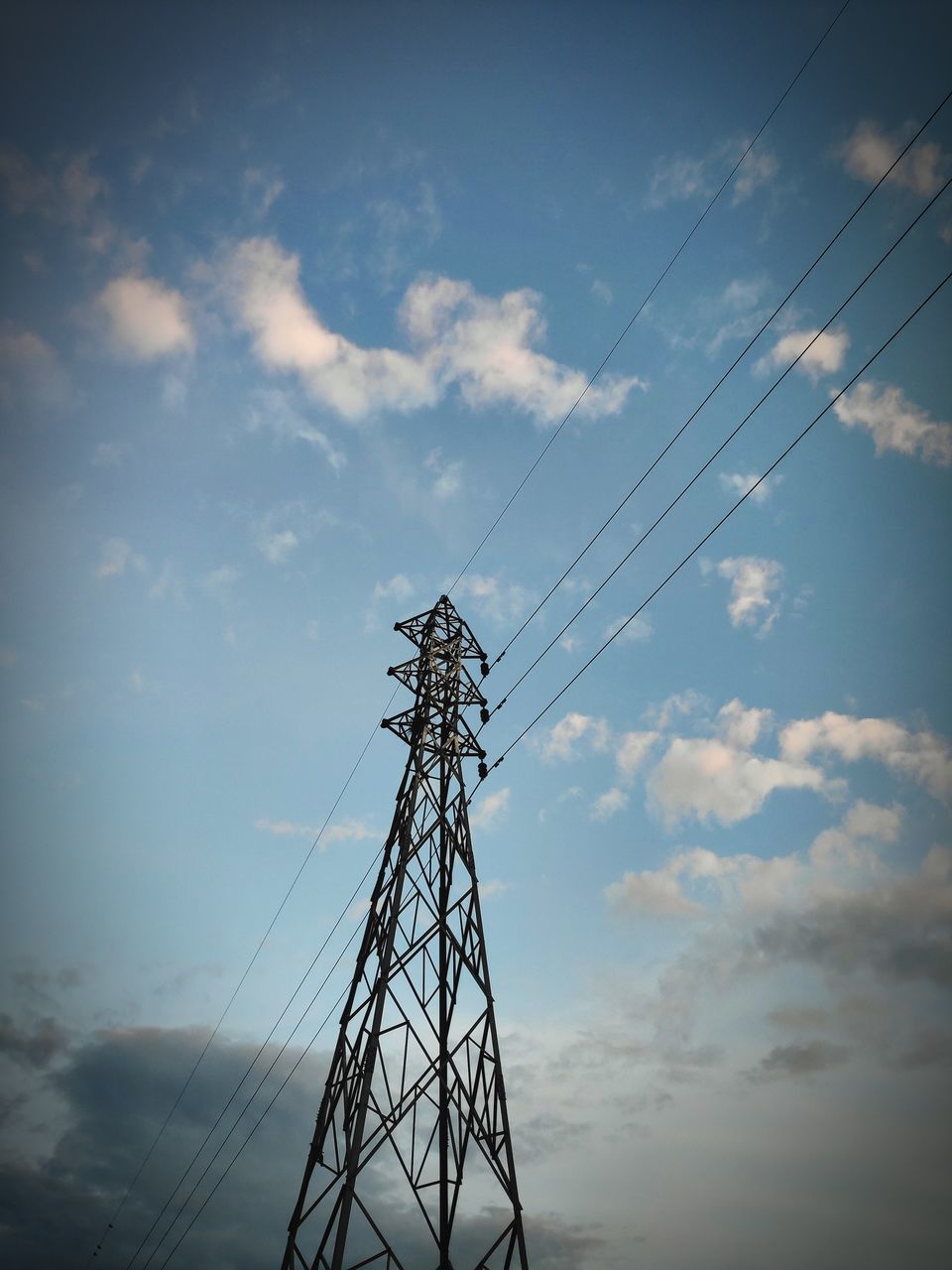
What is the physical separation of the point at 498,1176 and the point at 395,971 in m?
3.69

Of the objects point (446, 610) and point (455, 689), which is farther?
point (446, 610)

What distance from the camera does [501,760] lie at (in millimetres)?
16766

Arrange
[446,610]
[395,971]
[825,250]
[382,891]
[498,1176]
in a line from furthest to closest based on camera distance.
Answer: [446,610], [382,891], [395,971], [498,1176], [825,250]

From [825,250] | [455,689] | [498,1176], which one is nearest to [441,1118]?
[498,1176]

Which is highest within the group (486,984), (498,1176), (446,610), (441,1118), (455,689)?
(446,610)

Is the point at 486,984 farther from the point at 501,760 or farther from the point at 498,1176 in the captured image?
the point at 501,760

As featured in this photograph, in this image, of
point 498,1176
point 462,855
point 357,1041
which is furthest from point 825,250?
point 498,1176

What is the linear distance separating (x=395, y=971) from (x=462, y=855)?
8.97ft

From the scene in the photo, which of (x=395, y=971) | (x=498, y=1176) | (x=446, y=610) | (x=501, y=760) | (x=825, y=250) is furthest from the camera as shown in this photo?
(x=446, y=610)

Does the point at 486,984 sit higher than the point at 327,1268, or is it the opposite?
the point at 486,984

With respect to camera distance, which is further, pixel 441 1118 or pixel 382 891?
pixel 382 891

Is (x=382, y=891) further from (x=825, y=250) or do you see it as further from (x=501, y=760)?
(x=825, y=250)

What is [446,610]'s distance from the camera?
18.7m

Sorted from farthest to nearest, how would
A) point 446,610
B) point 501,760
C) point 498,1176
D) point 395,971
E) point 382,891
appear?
point 446,610 → point 501,760 → point 382,891 → point 395,971 → point 498,1176
